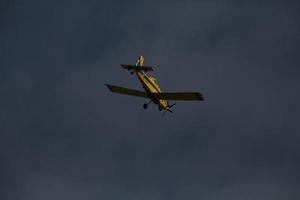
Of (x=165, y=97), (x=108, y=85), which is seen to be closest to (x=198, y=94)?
(x=165, y=97)

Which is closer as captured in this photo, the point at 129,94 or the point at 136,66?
the point at 136,66

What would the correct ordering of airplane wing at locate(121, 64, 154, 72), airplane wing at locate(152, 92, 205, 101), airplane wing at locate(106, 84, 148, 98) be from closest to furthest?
airplane wing at locate(121, 64, 154, 72), airplane wing at locate(152, 92, 205, 101), airplane wing at locate(106, 84, 148, 98)

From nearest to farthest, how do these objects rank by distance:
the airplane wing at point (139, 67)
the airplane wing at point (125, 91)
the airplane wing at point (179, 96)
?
the airplane wing at point (139, 67)
the airplane wing at point (179, 96)
the airplane wing at point (125, 91)

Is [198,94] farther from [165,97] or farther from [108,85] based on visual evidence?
[108,85]

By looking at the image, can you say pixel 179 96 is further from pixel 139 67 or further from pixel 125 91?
pixel 125 91

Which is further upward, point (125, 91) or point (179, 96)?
point (125, 91)

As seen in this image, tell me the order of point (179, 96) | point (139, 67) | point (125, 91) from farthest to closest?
point (125, 91)
point (179, 96)
point (139, 67)

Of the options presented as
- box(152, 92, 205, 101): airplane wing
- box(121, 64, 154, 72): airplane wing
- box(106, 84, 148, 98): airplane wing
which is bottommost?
box(152, 92, 205, 101): airplane wing

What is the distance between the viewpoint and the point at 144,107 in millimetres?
101250

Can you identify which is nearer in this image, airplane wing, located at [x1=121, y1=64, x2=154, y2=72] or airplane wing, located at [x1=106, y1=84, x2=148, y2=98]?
airplane wing, located at [x1=121, y1=64, x2=154, y2=72]

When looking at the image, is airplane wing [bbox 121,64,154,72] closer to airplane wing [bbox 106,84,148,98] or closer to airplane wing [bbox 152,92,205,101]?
airplane wing [bbox 152,92,205,101]

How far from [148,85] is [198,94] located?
6.04m

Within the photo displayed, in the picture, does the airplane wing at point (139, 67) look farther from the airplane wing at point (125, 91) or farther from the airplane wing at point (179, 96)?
the airplane wing at point (125, 91)

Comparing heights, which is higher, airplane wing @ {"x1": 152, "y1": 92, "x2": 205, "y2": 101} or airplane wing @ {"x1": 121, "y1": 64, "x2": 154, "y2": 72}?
airplane wing @ {"x1": 121, "y1": 64, "x2": 154, "y2": 72}
